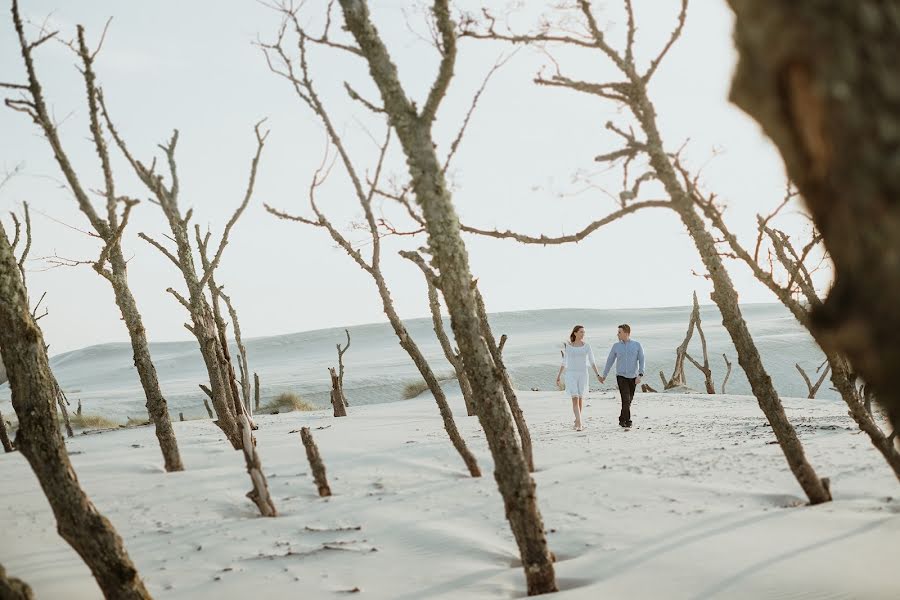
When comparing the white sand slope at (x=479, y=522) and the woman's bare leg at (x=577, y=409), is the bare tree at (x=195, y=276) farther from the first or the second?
the woman's bare leg at (x=577, y=409)

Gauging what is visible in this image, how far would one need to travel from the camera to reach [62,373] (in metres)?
59.7

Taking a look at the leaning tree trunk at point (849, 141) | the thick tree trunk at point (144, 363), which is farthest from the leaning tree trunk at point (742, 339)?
the thick tree trunk at point (144, 363)

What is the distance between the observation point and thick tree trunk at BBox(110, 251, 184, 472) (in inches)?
368

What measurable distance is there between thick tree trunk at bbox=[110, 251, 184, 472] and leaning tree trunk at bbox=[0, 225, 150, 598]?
17.4 ft

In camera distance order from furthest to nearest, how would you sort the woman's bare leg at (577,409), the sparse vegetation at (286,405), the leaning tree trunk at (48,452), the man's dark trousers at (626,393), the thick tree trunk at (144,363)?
the sparse vegetation at (286,405)
the woman's bare leg at (577,409)
the man's dark trousers at (626,393)
the thick tree trunk at (144,363)
the leaning tree trunk at (48,452)

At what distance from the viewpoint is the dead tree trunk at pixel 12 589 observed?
2889 millimetres

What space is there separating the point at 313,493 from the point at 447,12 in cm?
535

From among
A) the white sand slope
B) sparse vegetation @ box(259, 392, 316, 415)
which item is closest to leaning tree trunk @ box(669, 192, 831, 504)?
the white sand slope

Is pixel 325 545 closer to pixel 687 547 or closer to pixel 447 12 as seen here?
pixel 687 547

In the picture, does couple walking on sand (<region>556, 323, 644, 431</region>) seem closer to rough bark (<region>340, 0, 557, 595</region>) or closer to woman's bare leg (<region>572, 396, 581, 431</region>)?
woman's bare leg (<region>572, 396, 581, 431</region>)

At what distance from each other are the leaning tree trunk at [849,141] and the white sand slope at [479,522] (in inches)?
152

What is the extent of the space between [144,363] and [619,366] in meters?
7.15

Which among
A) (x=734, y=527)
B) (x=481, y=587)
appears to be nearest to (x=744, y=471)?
A: (x=734, y=527)

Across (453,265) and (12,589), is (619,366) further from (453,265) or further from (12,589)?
(12,589)
